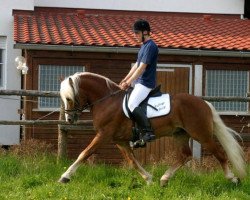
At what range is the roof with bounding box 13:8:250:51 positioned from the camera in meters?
16.2

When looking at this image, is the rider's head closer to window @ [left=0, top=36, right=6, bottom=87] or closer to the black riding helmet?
the black riding helmet

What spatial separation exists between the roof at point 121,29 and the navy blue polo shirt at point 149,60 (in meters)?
6.54

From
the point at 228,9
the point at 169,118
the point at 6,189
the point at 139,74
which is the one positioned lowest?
the point at 6,189

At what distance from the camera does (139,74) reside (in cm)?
918

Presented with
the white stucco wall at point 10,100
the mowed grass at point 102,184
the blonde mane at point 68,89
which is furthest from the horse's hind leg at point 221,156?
the white stucco wall at point 10,100

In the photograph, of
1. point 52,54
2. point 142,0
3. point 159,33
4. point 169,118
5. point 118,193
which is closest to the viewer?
point 118,193

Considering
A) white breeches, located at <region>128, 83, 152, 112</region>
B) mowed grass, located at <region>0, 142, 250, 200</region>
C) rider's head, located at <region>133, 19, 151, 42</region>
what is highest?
rider's head, located at <region>133, 19, 151, 42</region>

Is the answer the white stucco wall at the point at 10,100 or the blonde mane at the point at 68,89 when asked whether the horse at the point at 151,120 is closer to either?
the blonde mane at the point at 68,89

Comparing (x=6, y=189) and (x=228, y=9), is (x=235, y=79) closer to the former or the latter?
(x=228, y=9)

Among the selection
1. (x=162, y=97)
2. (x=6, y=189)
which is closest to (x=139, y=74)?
(x=162, y=97)

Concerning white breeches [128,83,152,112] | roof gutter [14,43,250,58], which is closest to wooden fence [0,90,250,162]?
white breeches [128,83,152,112]

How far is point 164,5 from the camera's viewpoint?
20.0 m

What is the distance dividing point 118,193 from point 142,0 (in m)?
11.8

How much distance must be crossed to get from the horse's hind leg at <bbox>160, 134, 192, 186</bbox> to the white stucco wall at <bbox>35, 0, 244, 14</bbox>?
34.1 feet
